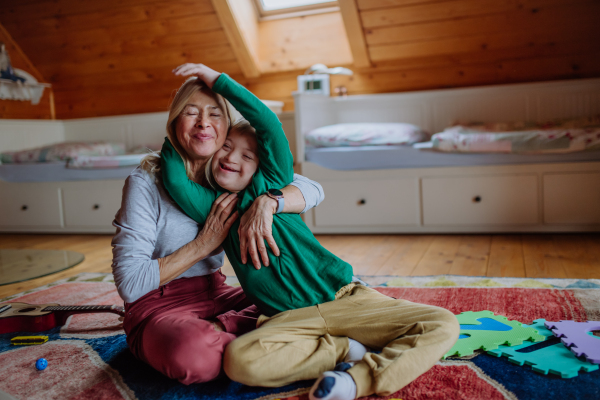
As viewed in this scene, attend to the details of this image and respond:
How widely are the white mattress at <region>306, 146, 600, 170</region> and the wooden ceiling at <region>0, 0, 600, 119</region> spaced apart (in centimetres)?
92

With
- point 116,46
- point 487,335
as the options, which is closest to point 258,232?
point 487,335

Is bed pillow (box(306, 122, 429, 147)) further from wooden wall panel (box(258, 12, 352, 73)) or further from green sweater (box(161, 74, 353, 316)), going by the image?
green sweater (box(161, 74, 353, 316))

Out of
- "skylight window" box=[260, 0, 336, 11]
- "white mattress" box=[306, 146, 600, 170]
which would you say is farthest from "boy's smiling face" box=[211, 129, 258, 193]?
"skylight window" box=[260, 0, 336, 11]

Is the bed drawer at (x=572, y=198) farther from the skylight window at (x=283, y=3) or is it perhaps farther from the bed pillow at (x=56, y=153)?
the bed pillow at (x=56, y=153)

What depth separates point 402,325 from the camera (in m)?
1.12

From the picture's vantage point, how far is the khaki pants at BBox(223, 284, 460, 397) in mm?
1018

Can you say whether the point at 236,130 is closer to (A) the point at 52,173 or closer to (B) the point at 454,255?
(B) the point at 454,255

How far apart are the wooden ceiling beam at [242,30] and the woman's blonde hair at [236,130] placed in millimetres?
2472

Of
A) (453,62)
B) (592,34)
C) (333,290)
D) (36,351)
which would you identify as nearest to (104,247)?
(36,351)

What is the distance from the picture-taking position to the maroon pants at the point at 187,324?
3.53 feet

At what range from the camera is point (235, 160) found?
1219 mm

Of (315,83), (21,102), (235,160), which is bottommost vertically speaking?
(235,160)

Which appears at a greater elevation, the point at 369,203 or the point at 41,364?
the point at 369,203

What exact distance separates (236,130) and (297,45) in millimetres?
2750
